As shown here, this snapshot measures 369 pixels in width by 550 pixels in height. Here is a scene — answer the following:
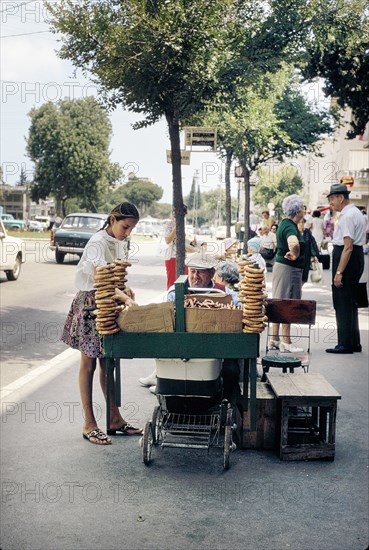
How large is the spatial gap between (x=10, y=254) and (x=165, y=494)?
14.6 meters

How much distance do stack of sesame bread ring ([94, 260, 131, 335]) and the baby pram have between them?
0.51 m

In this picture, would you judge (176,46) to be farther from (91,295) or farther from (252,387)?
(252,387)

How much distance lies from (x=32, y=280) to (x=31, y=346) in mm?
9977

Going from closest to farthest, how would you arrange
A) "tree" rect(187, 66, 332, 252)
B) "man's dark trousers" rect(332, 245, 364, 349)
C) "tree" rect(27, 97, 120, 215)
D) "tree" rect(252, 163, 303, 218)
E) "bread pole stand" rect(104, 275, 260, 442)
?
1. "bread pole stand" rect(104, 275, 260, 442)
2. "man's dark trousers" rect(332, 245, 364, 349)
3. "tree" rect(187, 66, 332, 252)
4. "tree" rect(27, 97, 120, 215)
5. "tree" rect(252, 163, 303, 218)

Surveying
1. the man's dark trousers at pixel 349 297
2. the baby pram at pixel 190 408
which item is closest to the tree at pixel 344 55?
the man's dark trousers at pixel 349 297

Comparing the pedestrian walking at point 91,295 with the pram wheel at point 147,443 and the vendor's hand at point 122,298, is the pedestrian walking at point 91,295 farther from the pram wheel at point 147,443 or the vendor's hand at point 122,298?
the vendor's hand at point 122,298

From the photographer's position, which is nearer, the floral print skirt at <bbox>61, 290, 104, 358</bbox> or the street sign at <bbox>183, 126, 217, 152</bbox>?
the floral print skirt at <bbox>61, 290, 104, 358</bbox>

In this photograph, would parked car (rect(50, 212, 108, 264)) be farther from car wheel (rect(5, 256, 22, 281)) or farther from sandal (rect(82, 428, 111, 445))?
sandal (rect(82, 428, 111, 445))

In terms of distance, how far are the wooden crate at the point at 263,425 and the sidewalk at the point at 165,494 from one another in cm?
12

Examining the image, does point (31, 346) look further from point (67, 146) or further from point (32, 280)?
point (67, 146)

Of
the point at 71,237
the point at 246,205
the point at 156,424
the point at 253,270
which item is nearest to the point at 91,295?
the point at 156,424

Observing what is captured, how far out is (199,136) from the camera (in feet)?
35.2

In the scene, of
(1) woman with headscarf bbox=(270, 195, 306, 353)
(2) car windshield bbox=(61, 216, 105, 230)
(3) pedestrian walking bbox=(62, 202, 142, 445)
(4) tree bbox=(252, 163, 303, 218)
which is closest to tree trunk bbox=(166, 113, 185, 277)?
(1) woman with headscarf bbox=(270, 195, 306, 353)

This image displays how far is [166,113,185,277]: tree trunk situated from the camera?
9.66 m
